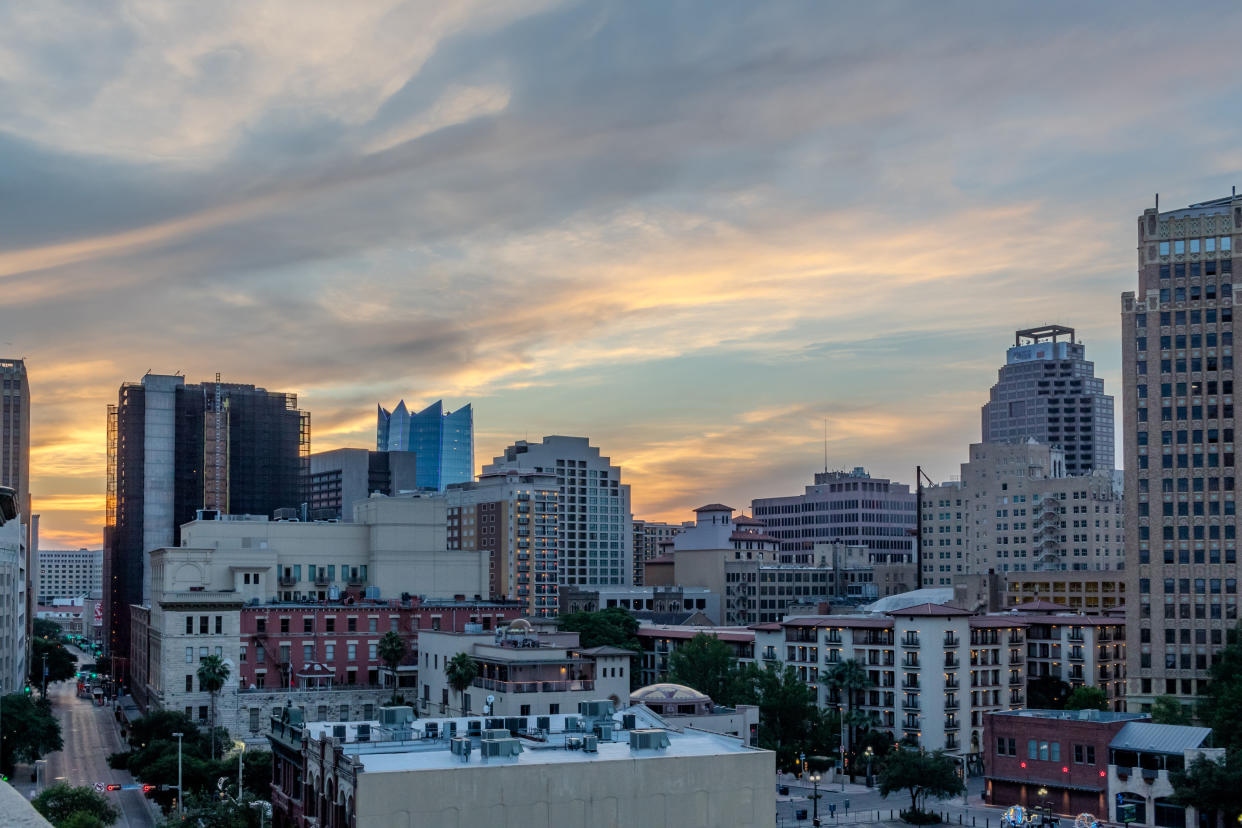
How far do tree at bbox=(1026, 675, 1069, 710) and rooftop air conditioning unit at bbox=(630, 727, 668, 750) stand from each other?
113 meters

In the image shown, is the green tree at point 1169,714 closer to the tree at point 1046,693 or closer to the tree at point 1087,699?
the tree at point 1087,699

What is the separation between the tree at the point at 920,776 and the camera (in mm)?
126312

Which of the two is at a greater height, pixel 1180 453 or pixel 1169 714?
pixel 1180 453

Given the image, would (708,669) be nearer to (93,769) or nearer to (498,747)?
(93,769)

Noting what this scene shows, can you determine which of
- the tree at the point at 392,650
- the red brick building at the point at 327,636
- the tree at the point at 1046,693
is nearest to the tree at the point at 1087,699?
the tree at the point at 1046,693

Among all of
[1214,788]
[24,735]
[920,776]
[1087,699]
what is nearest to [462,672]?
[24,735]

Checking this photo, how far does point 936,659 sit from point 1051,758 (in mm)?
25680

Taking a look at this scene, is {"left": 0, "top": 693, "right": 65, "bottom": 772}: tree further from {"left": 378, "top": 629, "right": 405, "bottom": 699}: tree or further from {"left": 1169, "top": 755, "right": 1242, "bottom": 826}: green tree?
{"left": 1169, "top": 755, "right": 1242, "bottom": 826}: green tree

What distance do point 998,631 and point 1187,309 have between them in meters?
50.8

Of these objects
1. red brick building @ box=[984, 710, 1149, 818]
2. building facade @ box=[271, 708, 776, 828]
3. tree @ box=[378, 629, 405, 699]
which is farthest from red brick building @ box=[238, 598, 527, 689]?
building facade @ box=[271, 708, 776, 828]

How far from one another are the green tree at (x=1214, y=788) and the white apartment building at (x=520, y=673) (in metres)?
53.3

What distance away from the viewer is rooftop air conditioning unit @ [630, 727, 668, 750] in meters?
75.0

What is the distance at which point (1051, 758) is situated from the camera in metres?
132

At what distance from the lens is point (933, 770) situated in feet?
416
